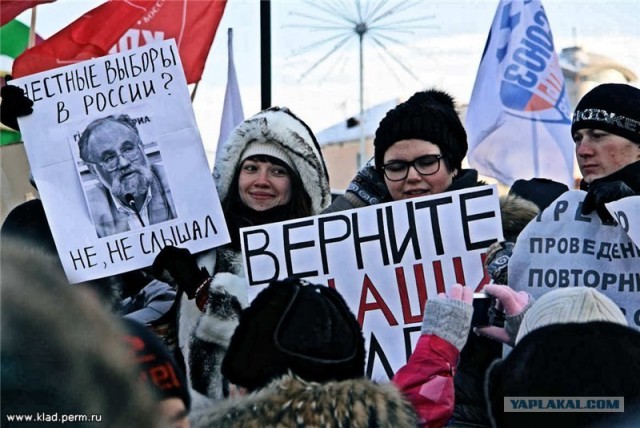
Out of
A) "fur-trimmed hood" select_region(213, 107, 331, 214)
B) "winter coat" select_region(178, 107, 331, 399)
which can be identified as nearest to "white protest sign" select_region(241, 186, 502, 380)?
"winter coat" select_region(178, 107, 331, 399)

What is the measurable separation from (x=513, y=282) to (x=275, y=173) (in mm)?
1179

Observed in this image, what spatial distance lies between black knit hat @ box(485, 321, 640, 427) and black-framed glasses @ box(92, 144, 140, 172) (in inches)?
90.8

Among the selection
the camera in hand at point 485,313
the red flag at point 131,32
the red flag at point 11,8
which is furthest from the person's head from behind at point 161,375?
the red flag at point 11,8

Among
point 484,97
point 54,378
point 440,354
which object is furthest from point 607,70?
point 54,378

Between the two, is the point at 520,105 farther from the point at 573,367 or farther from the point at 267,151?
the point at 573,367

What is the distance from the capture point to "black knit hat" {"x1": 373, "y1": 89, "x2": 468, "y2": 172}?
394 centimetres

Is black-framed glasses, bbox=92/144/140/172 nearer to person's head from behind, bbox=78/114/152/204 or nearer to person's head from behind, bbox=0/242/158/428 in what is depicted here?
person's head from behind, bbox=78/114/152/204

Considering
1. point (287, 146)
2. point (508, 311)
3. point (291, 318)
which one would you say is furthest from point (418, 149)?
point (291, 318)

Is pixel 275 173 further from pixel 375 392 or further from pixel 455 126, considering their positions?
pixel 375 392

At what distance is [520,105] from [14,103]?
11.3 ft

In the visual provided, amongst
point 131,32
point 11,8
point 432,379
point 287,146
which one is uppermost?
point 11,8

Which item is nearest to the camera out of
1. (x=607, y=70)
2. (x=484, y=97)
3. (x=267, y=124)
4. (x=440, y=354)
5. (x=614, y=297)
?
(x=440, y=354)

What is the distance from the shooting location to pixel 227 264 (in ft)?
14.1

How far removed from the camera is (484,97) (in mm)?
6992
